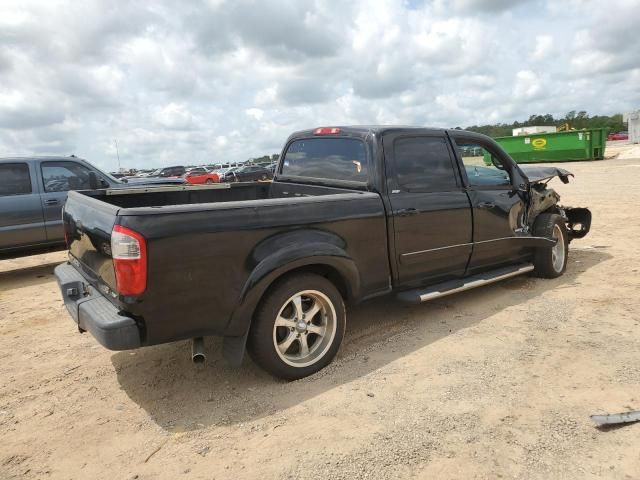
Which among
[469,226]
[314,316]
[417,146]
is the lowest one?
Result: [314,316]

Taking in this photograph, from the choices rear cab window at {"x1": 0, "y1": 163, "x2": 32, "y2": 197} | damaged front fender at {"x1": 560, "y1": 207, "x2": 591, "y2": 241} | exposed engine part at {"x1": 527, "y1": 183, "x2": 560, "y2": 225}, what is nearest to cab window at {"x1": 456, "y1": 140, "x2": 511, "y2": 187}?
exposed engine part at {"x1": 527, "y1": 183, "x2": 560, "y2": 225}

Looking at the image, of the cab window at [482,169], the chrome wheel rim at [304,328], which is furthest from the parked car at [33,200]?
the cab window at [482,169]

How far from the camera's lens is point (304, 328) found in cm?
340

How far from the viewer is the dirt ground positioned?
2.51 metres

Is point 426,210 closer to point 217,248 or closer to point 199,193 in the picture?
point 217,248

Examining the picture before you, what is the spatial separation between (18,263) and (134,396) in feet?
21.6

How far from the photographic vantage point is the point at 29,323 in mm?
4891

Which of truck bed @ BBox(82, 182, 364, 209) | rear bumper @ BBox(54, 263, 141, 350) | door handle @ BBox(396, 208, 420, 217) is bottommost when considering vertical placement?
rear bumper @ BBox(54, 263, 141, 350)

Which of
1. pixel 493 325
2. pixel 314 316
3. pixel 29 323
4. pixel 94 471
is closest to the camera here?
pixel 94 471

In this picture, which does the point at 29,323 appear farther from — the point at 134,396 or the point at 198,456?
the point at 198,456

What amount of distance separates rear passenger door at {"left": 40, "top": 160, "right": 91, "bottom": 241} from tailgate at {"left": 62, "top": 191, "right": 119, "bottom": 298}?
3.45 m

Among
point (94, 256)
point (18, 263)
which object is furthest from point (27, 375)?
point (18, 263)

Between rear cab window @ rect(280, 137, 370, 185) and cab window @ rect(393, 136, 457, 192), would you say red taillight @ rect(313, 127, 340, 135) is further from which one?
cab window @ rect(393, 136, 457, 192)

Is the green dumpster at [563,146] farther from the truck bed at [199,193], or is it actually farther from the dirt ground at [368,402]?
the dirt ground at [368,402]
